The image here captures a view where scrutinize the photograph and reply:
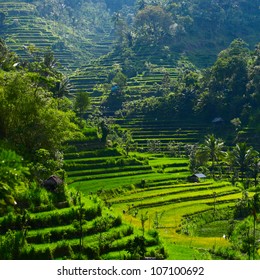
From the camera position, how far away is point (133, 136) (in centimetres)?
7075

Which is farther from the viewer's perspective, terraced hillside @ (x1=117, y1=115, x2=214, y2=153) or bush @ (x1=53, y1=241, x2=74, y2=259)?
terraced hillside @ (x1=117, y1=115, x2=214, y2=153)

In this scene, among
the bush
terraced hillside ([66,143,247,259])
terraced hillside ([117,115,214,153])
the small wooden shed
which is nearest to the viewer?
the bush

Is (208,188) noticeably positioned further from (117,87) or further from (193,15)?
(193,15)

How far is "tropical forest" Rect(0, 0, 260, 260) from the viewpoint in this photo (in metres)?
24.8

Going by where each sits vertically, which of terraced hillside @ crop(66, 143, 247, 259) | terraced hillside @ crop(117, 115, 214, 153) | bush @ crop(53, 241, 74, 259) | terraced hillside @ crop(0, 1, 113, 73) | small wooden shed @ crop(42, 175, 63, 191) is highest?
terraced hillside @ crop(0, 1, 113, 73)

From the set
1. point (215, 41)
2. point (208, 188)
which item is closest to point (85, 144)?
point (208, 188)

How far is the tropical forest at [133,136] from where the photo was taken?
81.5ft

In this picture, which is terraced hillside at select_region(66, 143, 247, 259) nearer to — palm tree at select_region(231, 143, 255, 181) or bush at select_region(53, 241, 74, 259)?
palm tree at select_region(231, 143, 255, 181)

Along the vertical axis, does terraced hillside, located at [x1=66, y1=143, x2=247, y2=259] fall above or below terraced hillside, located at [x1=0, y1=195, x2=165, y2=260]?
below

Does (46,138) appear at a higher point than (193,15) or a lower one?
lower

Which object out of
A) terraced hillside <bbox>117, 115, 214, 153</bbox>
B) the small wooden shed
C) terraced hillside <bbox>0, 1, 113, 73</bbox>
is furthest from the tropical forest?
terraced hillside <bbox>0, 1, 113, 73</bbox>

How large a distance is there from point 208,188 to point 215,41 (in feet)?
228

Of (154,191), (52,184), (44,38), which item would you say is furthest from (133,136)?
(44,38)

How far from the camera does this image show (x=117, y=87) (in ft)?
279
